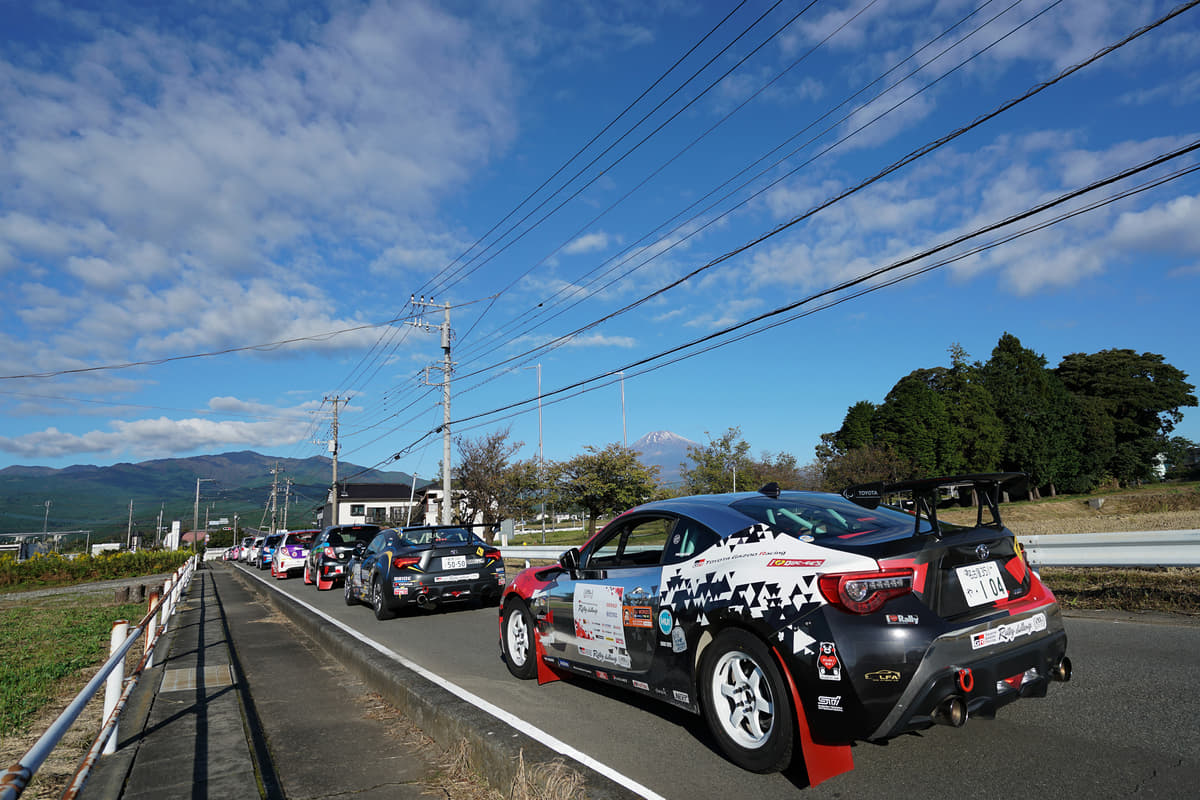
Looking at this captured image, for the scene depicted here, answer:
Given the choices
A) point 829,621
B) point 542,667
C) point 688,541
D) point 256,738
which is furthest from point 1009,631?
point 256,738

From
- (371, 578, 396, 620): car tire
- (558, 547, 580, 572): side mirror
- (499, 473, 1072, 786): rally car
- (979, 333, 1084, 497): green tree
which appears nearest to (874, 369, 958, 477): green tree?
(979, 333, 1084, 497): green tree

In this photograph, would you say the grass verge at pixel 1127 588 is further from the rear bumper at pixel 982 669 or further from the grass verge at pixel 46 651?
the grass verge at pixel 46 651

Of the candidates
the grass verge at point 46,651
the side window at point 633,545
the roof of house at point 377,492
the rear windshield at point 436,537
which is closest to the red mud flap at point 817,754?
the side window at point 633,545

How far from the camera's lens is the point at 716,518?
454 cm

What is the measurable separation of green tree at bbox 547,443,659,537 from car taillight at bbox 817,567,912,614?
36.4 m

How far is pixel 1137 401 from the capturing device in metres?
67.2

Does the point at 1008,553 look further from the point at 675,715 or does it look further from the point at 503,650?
the point at 503,650

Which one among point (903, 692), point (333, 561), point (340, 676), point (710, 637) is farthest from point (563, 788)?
point (333, 561)

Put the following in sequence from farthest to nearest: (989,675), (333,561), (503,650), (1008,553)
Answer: (333,561) → (503,650) → (1008,553) → (989,675)

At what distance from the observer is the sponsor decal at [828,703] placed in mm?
3385

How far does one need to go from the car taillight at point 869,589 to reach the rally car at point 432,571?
876 cm

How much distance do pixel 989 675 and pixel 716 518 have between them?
169 cm

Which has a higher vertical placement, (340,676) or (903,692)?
(903,692)

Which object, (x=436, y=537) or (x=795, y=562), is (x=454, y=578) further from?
(x=795, y=562)
